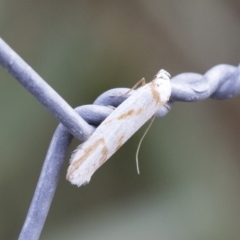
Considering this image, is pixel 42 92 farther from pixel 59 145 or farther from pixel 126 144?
pixel 126 144

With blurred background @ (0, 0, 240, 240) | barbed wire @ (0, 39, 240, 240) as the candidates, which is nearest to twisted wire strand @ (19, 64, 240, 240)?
barbed wire @ (0, 39, 240, 240)

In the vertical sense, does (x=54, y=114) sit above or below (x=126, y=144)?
below

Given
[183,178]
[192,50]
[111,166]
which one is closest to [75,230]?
[111,166]

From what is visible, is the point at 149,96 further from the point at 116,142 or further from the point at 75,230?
the point at 75,230

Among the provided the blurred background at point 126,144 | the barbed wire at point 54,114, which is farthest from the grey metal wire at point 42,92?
the blurred background at point 126,144

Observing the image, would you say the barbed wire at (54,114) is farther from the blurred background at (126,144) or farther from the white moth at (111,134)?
the blurred background at (126,144)

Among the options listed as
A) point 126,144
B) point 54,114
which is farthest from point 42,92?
point 126,144
